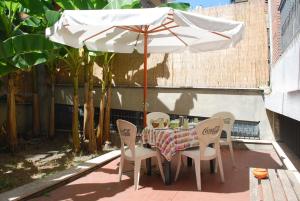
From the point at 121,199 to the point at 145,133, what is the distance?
1371 millimetres

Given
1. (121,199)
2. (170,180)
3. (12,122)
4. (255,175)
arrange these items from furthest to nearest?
(12,122) < (170,180) < (121,199) < (255,175)

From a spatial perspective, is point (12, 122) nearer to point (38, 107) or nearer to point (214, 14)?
point (38, 107)

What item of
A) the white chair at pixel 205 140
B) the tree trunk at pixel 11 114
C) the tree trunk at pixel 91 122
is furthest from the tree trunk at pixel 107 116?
the white chair at pixel 205 140

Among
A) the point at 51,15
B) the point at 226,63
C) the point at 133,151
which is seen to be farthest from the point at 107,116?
the point at 133,151

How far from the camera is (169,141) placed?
5473mm

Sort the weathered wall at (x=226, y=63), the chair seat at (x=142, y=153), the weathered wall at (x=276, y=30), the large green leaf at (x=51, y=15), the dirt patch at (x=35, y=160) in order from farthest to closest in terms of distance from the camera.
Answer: the weathered wall at (x=226, y=63) → the weathered wall at (x=276, y=30) → the dirt patch at (x=35, y=160) → the large green leaf at (x=51, y=15) → the chair seat at (x=142, y=153)

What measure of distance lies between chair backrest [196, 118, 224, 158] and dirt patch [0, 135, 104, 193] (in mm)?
3078

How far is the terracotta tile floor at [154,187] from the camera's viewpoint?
502cm

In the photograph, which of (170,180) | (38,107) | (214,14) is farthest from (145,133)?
(38,107)

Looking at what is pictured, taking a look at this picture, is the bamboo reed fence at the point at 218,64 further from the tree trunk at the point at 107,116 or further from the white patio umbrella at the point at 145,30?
the white patio umbrella at the point at 145,30

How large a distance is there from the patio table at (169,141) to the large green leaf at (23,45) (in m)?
2.56

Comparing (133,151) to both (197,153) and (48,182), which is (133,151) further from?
(48,182)

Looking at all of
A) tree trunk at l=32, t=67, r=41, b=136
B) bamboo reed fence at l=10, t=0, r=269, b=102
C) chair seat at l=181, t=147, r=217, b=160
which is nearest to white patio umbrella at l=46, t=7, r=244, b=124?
chair seat at l=181, t=147, r=217, b=160

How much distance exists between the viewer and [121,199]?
4.94m
